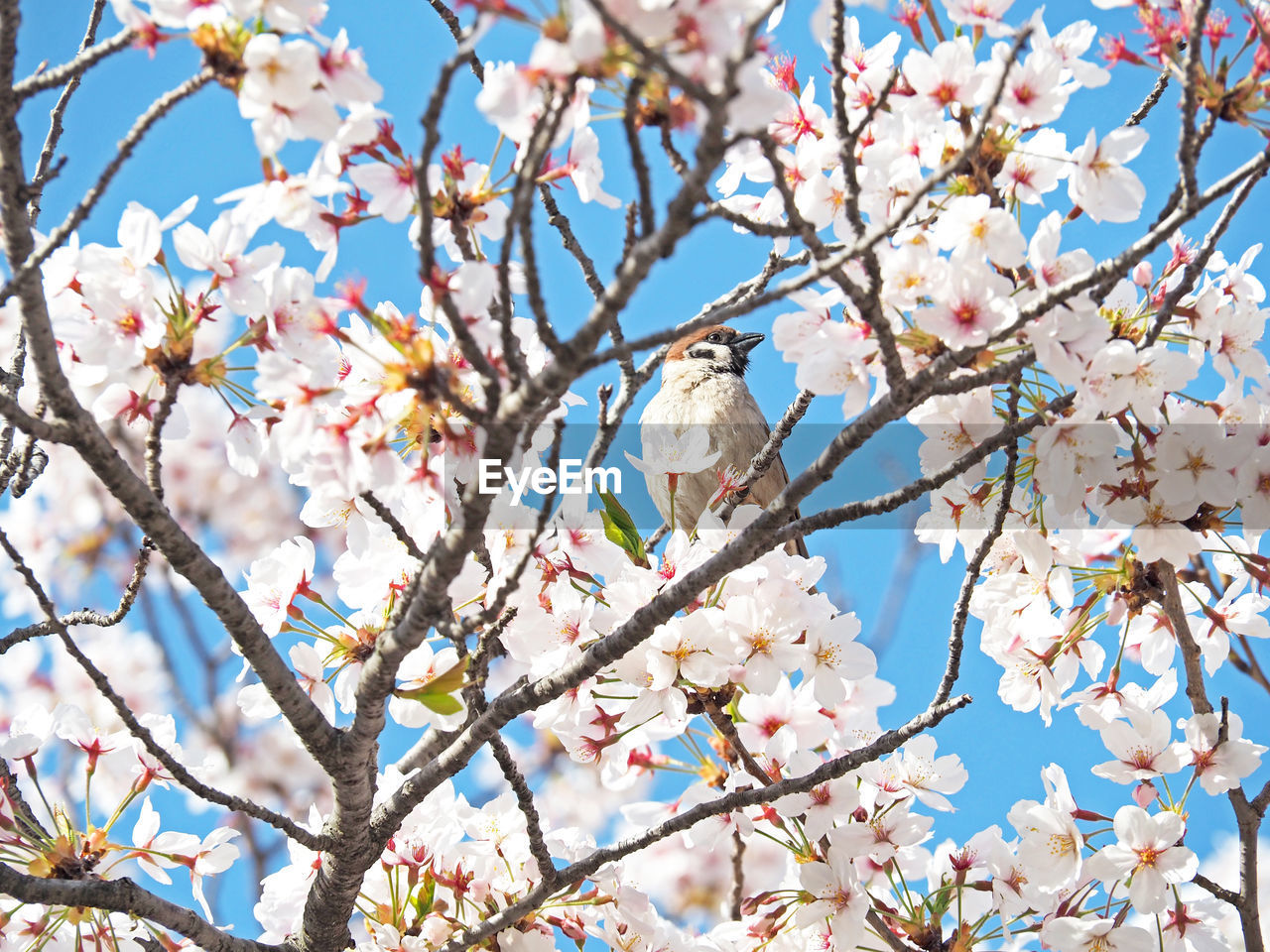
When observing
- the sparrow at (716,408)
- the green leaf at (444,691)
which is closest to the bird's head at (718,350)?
the sparrow at (716,408)

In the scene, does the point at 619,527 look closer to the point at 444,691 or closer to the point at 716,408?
the point at 444,691

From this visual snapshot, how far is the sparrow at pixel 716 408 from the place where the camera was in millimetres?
5441

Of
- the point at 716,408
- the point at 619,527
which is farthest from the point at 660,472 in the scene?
the point at 716,408

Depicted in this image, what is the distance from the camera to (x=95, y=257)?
6.33 ft

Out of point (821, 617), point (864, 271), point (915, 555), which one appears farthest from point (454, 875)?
point (915, 555)

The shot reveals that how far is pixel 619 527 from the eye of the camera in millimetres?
2527

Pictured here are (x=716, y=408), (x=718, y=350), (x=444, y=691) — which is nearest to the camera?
(x=444, y=691)

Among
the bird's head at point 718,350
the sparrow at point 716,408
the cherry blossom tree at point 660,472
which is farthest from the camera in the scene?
the bird's head at point 718,350

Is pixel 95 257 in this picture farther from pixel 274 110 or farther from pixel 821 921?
pixel 821 921

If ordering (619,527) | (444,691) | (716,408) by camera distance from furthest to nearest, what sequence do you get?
1. (716,408)
2. (619,527)
3. (444,691)

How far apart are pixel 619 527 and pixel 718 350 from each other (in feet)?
14.1

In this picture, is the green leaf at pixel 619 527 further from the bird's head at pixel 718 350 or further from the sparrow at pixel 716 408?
the bird's head at pixel 718 350

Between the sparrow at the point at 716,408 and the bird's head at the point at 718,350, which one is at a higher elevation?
the bird's head at the point at 718,350

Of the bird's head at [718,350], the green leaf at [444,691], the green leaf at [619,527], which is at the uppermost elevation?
the bird's head at [718,350]
